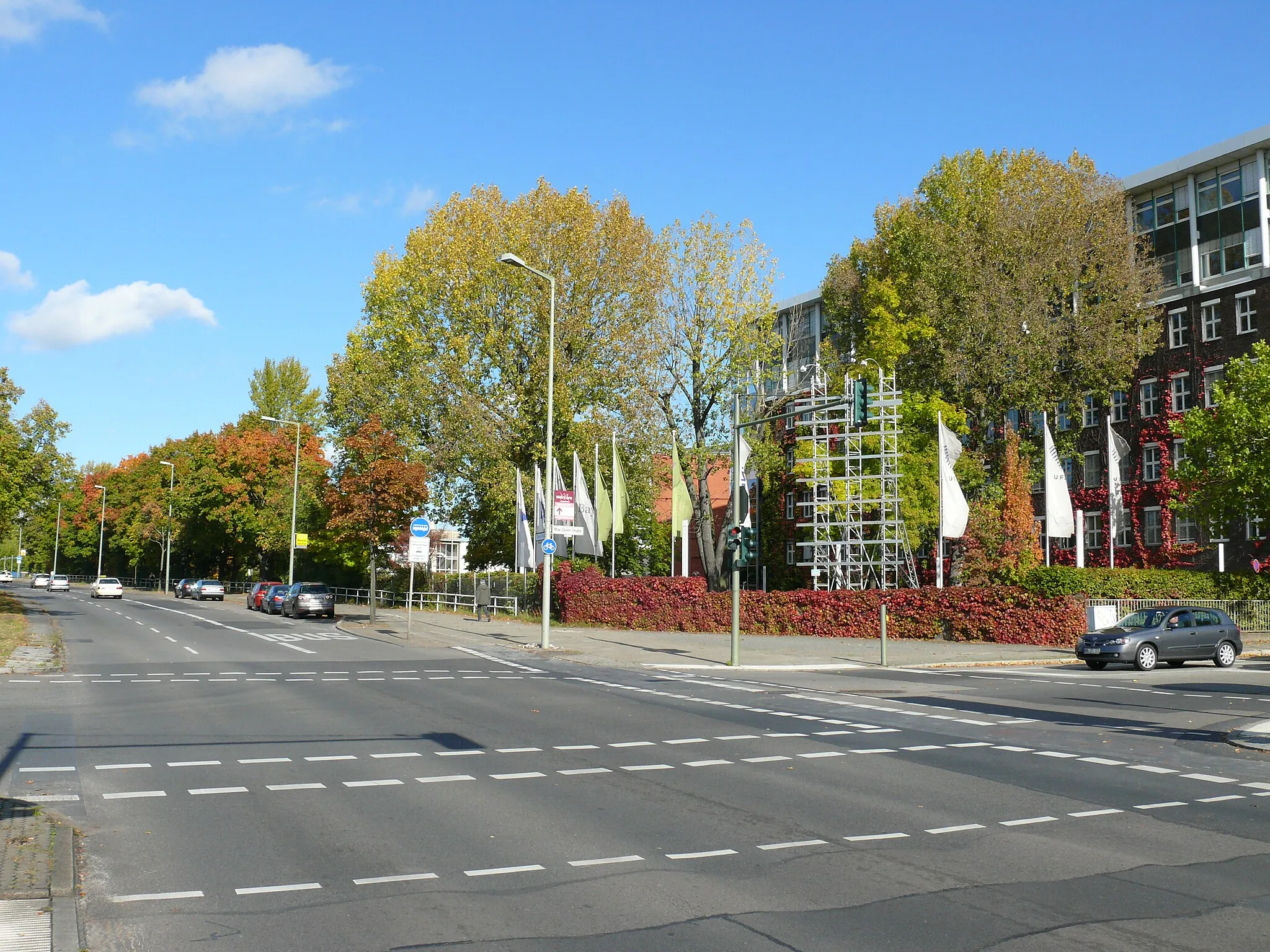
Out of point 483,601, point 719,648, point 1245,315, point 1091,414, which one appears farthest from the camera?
point 1091,414

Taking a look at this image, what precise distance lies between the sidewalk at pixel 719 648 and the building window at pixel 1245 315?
2567 centimetres

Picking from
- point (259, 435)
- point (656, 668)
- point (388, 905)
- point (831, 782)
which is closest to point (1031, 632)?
point (656, 668)

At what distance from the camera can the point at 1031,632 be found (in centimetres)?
3447

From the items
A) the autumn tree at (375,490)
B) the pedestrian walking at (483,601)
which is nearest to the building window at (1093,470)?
the pedestrian walking at (483,601)

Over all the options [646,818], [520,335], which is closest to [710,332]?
[520,335]

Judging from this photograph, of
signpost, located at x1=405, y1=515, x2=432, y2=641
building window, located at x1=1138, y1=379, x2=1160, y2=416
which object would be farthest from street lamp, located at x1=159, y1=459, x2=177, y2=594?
building window, located at x1=1138, y1=379, x2=1160, y2=416

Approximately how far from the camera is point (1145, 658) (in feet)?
90.0

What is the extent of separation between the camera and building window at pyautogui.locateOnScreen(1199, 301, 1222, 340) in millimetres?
51906

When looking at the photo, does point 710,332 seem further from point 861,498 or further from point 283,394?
point 283,394

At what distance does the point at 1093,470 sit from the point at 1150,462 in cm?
343

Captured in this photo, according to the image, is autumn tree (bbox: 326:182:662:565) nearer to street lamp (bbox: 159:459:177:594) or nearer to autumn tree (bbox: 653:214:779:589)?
autumn tree (bbox: 653:214:779:589)

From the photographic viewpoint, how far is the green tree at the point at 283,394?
94375mm

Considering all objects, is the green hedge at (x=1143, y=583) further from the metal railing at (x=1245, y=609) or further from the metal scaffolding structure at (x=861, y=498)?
the metal scaffolding structure at (x=861, y=498)

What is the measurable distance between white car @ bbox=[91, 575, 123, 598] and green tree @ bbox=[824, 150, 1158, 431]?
49.4 m
